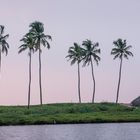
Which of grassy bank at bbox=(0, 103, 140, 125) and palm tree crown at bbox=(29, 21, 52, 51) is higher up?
palm tree crown at bbox=(29, 21, 52, 51)

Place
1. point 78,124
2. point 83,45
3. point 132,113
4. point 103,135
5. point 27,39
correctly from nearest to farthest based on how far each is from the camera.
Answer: point 103,135 < point 78,124 < point 132,113 < point 27,39 < point 83,45

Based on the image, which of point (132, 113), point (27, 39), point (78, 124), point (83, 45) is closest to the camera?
point (78, 124)

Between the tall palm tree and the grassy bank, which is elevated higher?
the tall palm tree

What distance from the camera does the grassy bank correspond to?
114250 mm

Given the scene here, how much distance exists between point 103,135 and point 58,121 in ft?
112

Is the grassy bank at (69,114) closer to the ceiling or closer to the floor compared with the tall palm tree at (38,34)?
closer to the floor

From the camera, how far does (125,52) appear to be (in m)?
150

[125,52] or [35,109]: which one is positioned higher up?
[125,52]

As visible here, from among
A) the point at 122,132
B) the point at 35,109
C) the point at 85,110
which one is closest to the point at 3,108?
the point at 35,109

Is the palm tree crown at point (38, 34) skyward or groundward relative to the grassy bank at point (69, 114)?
skyward

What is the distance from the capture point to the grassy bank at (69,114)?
11425 cm

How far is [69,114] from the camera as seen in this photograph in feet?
406

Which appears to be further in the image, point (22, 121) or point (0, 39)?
point (0, 39)

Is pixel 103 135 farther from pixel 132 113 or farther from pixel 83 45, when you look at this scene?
pixel 83 45
